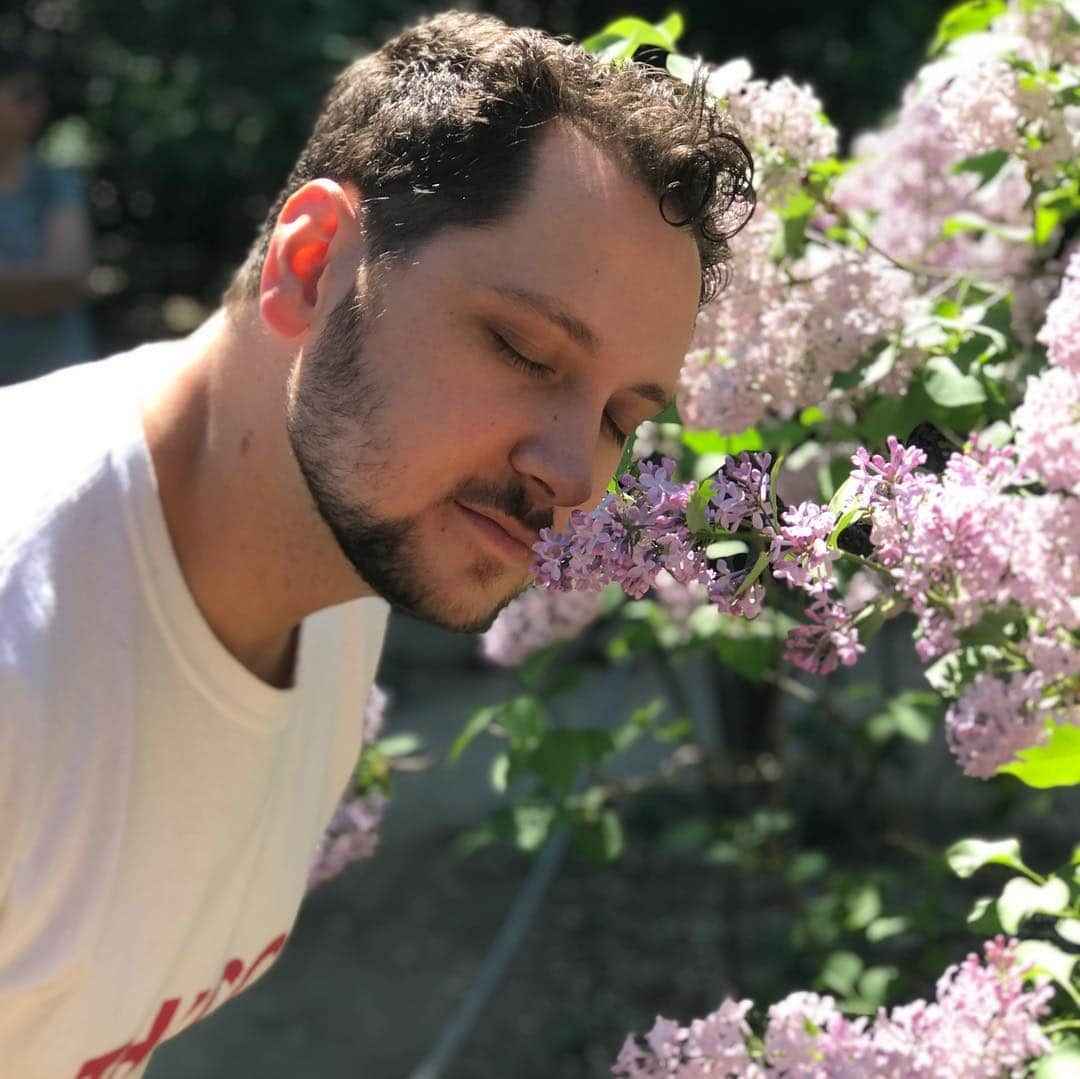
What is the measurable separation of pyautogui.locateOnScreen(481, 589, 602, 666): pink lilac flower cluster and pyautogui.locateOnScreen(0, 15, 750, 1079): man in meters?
0.58

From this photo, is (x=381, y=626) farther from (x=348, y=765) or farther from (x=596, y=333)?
(x=596, y=333)

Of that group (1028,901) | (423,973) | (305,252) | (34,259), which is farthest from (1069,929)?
(34,259)

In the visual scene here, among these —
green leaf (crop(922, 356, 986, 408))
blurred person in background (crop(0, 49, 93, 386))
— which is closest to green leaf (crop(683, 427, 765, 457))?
green leaf (crop(922, 356, 986, 408))

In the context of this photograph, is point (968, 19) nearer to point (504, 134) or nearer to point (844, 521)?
point (504, 134)

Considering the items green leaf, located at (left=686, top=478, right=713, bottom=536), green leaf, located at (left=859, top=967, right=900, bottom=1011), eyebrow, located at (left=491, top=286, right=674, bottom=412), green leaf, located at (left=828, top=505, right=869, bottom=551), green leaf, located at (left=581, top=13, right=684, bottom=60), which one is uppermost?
green leaf, located at (left=581, top=13, right=684, bottom=60)

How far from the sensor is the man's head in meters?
1.37

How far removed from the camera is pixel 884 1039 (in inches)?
45.5

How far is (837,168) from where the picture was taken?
173 cm

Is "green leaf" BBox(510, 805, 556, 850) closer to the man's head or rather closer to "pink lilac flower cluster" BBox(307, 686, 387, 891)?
"pink lilac flower cluster" BBox(307, 686, 387, 891)

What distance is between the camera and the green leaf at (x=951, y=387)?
63.2 inches

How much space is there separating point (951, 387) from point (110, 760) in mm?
979

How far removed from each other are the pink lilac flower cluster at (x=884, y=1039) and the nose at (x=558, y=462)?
47 cm

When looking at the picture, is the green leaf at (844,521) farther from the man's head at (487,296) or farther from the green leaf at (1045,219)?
the green leaf at (1045,219)

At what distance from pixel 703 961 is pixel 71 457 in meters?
2.91
